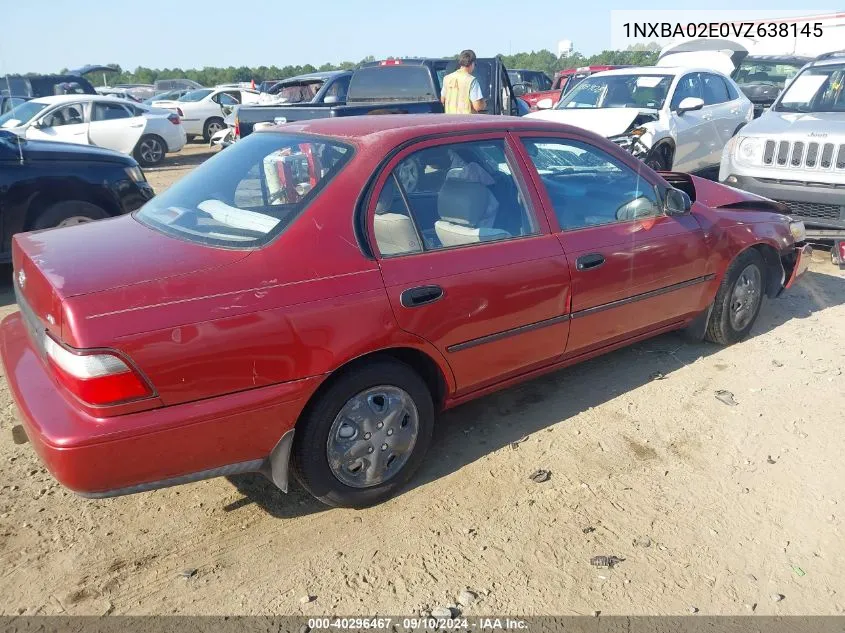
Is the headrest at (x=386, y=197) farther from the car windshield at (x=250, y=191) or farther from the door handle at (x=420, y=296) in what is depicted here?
the door handle at (x=420, y=296)

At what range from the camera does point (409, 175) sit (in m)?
3.12

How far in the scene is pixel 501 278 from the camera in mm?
3229

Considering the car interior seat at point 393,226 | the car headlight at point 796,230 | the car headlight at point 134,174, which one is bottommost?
the car headlight at point 796,230

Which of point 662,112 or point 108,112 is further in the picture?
point 108,112

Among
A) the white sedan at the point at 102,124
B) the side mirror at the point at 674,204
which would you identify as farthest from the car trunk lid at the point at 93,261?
the white sedan at the point at 102,124

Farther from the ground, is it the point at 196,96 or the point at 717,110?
the point at 196,96

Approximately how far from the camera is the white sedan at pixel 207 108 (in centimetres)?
1891

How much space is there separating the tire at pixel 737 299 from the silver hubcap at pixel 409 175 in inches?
95.3

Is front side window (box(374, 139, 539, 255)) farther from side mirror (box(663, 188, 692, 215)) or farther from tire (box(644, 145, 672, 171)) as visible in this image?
tire (box(644, 145, 672, 171))

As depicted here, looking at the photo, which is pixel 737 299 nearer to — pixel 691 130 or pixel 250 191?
pixel 250 191

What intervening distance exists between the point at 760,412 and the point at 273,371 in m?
2.82

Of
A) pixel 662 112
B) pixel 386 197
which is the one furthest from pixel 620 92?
pixel 386 197

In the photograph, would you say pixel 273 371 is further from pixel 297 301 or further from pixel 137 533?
pixel 137 533

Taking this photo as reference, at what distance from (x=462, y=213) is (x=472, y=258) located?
284mm
